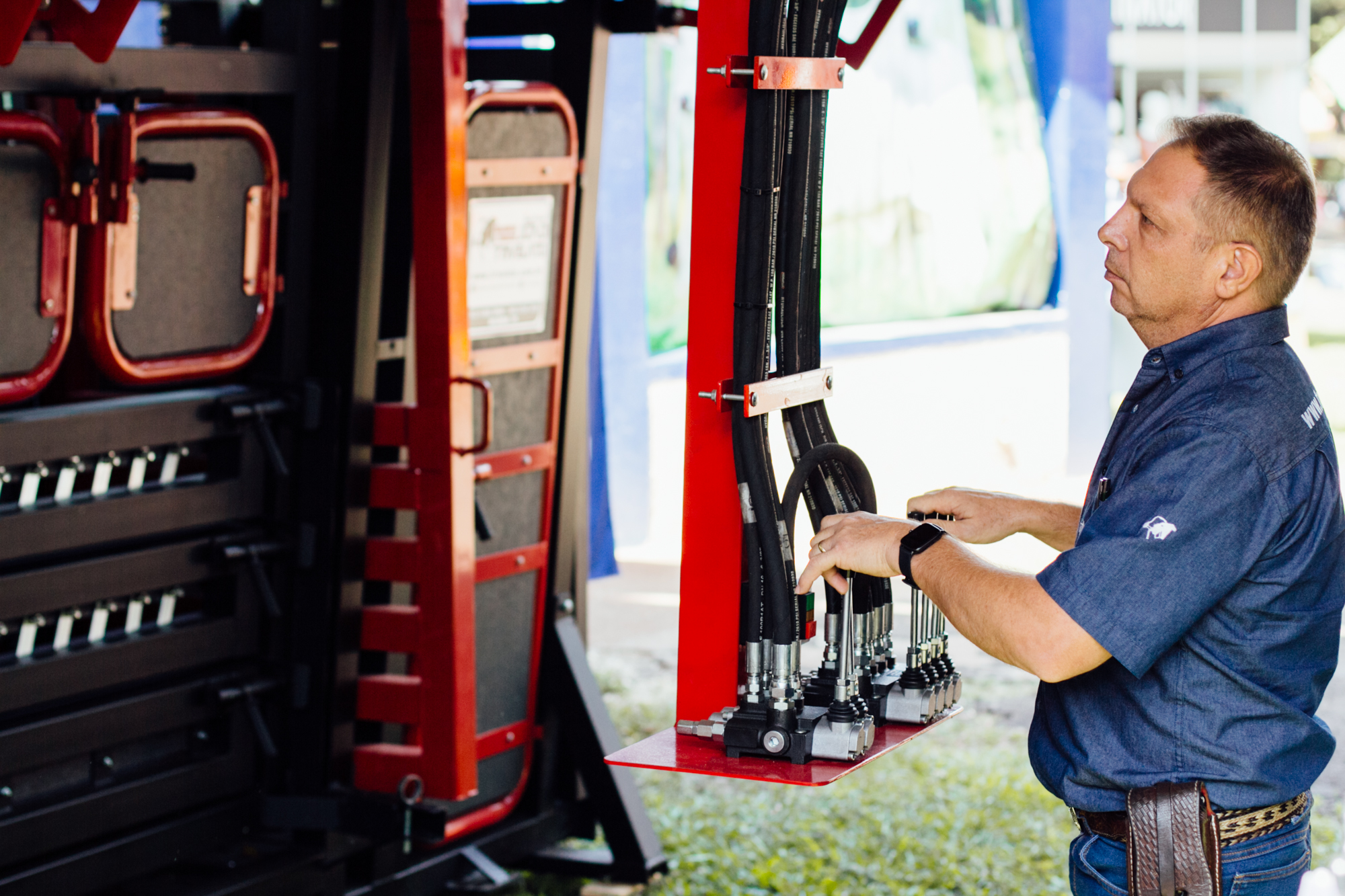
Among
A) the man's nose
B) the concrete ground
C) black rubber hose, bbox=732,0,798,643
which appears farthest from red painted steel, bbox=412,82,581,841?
the concrete ground

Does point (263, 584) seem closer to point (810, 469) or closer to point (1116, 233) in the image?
point (810, 469)

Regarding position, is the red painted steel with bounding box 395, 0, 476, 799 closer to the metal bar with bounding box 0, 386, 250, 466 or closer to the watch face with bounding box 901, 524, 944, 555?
the metal bar with bounding box 0, 386, 250, 466

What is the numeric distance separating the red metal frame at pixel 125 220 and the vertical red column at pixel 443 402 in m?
0.40

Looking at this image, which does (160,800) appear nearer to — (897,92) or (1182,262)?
(1182,262)

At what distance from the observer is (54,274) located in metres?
3.46

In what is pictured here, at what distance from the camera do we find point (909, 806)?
580 cm

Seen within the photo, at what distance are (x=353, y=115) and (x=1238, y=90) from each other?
11.9m

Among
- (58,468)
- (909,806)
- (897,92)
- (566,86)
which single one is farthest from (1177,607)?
(897,92)

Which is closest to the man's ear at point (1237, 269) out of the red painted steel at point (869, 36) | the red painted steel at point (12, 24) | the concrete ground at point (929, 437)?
the red painted steel at point (869, 36)

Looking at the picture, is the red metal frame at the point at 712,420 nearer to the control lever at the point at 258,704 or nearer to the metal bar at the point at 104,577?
the metal bar at the point at 104,577

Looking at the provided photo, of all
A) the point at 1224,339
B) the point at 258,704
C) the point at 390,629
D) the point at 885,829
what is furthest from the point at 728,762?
the point at 885,829

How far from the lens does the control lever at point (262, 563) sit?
13.1 ft

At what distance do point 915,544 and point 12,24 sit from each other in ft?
6.56

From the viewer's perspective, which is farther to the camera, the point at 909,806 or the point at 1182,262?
the point at 909,806
